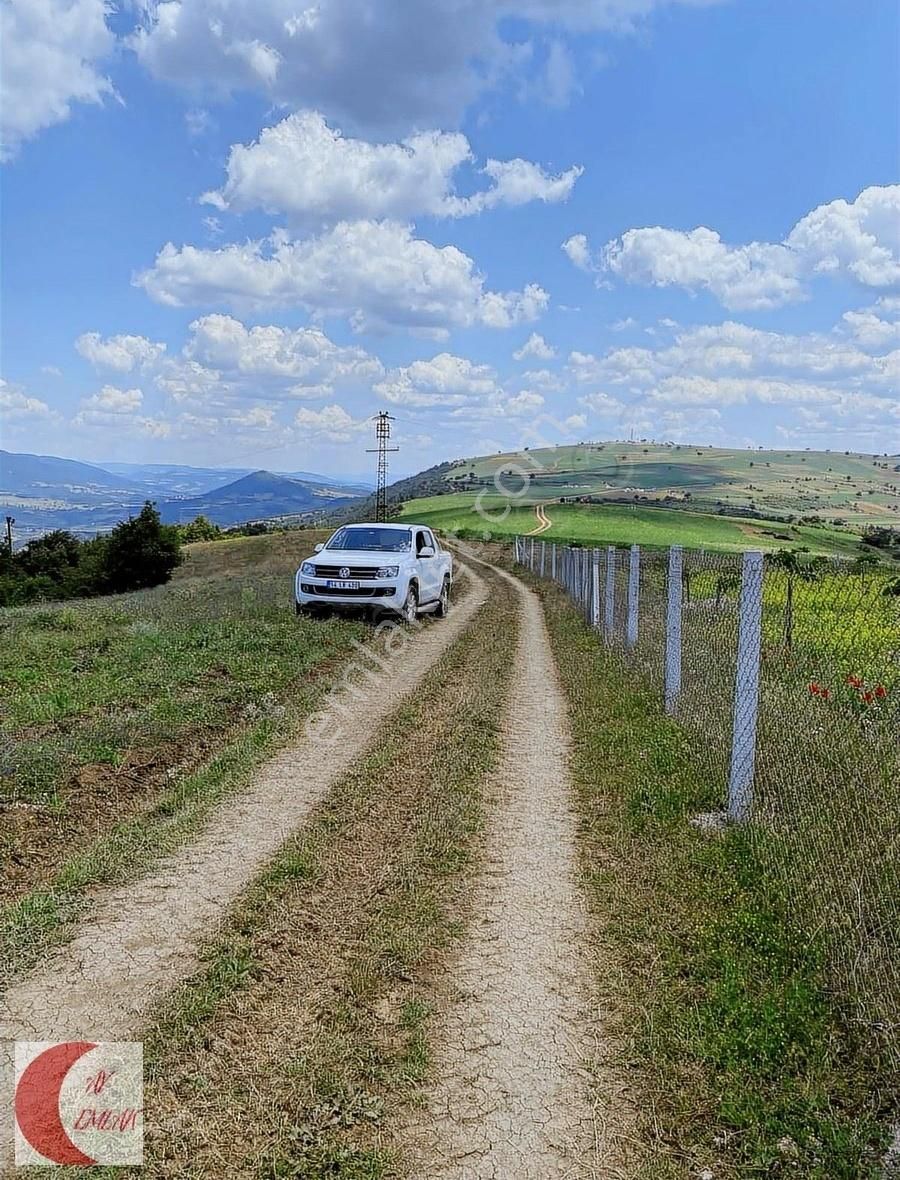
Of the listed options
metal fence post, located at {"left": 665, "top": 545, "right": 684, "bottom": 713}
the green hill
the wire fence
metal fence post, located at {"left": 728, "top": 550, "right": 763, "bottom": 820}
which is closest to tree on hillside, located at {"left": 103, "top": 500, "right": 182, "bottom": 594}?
the green hill

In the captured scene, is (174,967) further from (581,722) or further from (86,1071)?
(581,722)

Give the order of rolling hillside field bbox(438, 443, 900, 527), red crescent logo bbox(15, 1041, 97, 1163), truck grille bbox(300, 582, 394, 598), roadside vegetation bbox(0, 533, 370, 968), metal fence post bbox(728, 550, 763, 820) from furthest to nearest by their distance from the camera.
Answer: rolling hillside field bbox(438, 443, 900, 527) → truck grille bbox(300, 582, 394, 598) → metal fence post bbox(728, 550, 763, 820) → roadside vegetation bbox(0, 533, 370, 968) → red crescent logo bbox(15, 1041, 97, 1163)

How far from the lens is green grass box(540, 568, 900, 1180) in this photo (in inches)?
111

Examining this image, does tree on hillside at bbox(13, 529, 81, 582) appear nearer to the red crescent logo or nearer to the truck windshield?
the truck windshield

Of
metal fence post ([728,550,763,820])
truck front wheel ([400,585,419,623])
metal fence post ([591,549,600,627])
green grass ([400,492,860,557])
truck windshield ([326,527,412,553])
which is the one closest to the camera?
metal fence post ([728,550,763,820])

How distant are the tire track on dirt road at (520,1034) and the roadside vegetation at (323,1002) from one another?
13 centimetres

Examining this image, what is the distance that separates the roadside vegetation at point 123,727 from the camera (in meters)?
4.95

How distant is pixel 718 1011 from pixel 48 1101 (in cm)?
277

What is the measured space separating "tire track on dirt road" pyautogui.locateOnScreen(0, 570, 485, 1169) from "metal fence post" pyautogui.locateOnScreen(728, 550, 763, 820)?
317cm

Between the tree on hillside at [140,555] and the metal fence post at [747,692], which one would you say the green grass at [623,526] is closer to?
the tree on hillside at [140,555]

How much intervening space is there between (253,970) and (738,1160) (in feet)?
7.33

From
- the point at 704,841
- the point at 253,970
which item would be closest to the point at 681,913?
the point at 704,841

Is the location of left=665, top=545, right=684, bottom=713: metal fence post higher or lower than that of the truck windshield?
lower

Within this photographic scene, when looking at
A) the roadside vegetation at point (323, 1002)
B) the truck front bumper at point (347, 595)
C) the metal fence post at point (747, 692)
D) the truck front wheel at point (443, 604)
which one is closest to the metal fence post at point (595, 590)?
the truck front wheel at point (443, 604)
